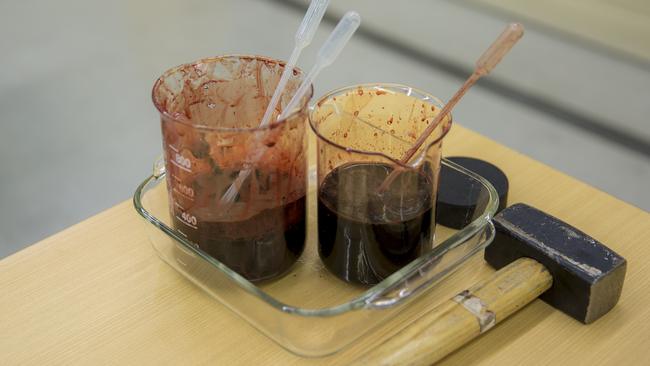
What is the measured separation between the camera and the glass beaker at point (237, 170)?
75 cm

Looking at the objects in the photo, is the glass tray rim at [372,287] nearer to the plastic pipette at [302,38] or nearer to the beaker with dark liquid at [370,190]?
the beaker with dark liquid at [370,190]

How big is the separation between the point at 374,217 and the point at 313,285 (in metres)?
0.12

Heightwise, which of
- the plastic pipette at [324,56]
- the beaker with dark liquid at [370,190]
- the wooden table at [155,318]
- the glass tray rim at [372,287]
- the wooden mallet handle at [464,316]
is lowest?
the wooden table at [155,318]

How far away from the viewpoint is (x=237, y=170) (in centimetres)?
77

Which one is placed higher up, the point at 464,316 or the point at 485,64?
the point at 485,64

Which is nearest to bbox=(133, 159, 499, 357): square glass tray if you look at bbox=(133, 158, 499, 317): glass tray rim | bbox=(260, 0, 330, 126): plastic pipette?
bbox=(133, 158, 499, 317): glass tray rim

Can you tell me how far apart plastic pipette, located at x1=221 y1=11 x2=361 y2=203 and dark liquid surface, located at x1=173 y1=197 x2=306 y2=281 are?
0.03m

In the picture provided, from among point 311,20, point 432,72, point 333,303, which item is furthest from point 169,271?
point 432,72

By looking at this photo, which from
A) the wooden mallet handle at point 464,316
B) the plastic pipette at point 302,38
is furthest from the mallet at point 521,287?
the plastic pipette at point 302,38

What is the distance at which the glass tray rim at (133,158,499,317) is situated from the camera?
73 cm

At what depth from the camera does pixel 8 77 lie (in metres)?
2.14

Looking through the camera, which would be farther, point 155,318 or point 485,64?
point 155,318

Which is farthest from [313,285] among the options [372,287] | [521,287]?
[521,287]

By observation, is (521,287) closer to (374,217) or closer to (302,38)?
(374,217)
